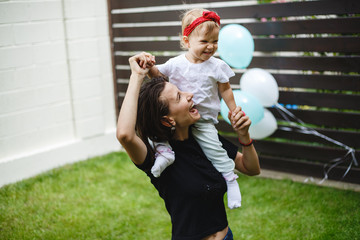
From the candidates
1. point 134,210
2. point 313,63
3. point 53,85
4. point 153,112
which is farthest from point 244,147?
point 53,85

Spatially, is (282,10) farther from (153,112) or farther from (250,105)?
(153,112)

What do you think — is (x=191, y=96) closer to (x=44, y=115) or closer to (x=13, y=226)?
(x=13, y=226)

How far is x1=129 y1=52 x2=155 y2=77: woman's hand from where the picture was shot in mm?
1633

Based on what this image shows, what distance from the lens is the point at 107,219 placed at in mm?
3361

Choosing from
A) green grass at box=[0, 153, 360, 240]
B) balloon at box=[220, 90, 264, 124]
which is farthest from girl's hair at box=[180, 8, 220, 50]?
green grass at box=[0, 153, 360, 240]

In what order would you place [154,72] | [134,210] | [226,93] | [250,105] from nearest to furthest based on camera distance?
[154,72]
[226,93]
[250,105]
[134,210]

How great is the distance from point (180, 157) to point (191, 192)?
0.16 meters

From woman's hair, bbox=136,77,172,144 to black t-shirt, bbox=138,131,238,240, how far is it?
8cm

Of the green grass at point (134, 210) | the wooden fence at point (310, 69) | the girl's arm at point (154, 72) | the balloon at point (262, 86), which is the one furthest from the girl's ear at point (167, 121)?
the wooden fence at point (310, 69)

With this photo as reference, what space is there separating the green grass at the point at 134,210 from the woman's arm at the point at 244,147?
1.25 metres

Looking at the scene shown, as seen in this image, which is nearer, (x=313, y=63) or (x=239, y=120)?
(x=239, y=120)

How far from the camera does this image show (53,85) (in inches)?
173

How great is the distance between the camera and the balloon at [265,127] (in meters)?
3.74

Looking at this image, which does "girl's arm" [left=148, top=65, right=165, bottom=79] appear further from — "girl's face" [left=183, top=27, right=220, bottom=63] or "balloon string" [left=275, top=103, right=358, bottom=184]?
"balloon string" [left=275, top=103, right=358, bottom=184]
